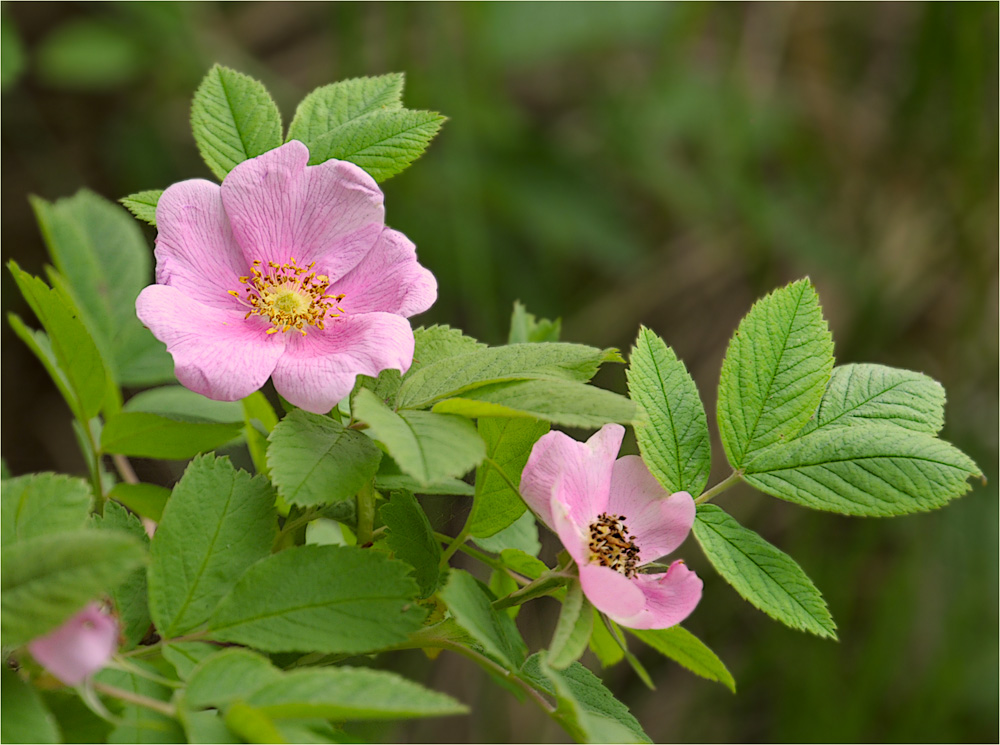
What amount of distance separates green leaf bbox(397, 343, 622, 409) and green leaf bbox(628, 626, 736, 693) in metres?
0.11

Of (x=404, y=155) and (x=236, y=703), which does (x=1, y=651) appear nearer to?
(x=236, y=703)

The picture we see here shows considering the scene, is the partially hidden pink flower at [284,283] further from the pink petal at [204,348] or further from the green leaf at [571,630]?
the green leaf at [571,630]

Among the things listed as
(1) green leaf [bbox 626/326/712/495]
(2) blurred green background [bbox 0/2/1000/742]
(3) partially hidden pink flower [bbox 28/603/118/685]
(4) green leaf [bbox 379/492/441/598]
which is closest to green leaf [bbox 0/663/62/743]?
(3) partially hidden pink flower [bbox 28/603/118/685]

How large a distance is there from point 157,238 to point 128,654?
0.16 metres

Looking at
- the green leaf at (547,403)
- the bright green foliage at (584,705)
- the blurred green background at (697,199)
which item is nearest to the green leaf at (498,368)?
the green leaf at (547,403)

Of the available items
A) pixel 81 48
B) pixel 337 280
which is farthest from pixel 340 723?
pixel 81 48

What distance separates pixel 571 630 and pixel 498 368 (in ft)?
0.34

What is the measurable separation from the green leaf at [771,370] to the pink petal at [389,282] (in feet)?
0.47

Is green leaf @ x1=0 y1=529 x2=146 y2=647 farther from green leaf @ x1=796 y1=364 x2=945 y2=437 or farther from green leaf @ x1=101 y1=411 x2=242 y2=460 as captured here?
green leaf @ x1=796 y1=364 x2=945 y2=437

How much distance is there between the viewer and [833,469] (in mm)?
414

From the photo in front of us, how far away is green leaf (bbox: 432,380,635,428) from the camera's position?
0.34 meters

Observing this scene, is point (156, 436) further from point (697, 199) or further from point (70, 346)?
point (697, 199)

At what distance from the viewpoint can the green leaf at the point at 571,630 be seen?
1.08 feet

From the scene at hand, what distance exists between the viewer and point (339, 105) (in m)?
0.45
